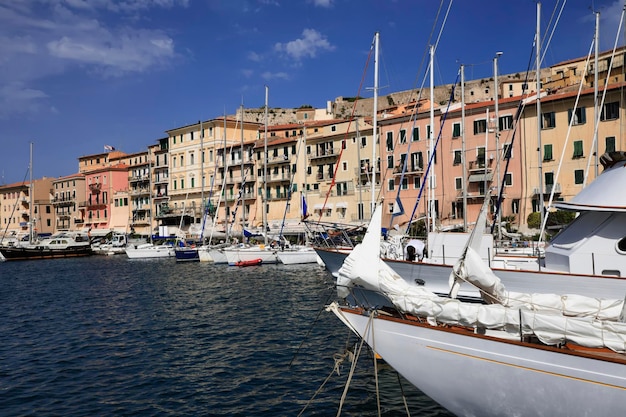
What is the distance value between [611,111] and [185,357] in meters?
39.2

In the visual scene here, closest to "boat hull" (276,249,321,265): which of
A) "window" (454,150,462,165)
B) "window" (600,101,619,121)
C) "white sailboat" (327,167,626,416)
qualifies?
"window" (454,150,462,165)

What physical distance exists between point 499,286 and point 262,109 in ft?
314

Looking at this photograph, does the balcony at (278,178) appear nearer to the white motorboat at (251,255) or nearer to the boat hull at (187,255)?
the boat hull at (187,255)

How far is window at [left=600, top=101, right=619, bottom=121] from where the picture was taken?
4222cm

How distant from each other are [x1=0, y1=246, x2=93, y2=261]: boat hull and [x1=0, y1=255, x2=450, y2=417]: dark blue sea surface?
39.2 metres

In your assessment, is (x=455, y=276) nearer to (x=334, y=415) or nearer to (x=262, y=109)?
(x=334, y=415)

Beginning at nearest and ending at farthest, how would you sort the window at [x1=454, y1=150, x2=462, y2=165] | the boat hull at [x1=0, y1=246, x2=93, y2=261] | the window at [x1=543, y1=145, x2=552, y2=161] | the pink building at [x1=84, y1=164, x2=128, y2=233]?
the window at [x1=543, y1=145, x2=552, y2=161]
the window at [x1=454, y1=150, x2=462, y2=165]
the boat hull at [x1=0, y1=246, x2=93, y2=261]
the pink building at [x1=84, y1=164, x2=128, y2=233]

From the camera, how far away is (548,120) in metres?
46.7

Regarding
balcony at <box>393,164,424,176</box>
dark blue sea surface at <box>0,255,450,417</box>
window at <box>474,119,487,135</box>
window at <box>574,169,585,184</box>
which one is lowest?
dark blue sea surface at <box>0,255,450,417</box>

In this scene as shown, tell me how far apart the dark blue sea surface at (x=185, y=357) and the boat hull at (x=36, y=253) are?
39.2 meters

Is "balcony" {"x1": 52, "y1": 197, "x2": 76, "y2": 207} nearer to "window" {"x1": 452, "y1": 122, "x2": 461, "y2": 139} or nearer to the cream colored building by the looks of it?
the cream colored building

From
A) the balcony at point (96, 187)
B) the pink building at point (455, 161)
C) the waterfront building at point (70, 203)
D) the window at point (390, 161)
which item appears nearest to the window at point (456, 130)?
the pink building at point (455, 161)

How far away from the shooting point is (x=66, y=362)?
1571cm

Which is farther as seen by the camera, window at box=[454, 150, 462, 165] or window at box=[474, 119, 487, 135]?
window at box=[454, 150, 462, 165]
